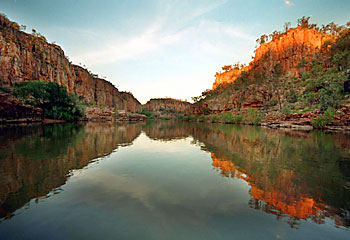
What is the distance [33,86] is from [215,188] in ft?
128

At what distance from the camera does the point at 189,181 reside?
407 centimetres

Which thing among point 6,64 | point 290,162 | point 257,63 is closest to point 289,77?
point 257,63

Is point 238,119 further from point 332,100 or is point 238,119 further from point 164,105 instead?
point 164,105

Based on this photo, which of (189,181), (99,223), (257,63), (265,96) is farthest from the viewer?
(257,63)

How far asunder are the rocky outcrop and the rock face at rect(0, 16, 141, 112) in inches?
499

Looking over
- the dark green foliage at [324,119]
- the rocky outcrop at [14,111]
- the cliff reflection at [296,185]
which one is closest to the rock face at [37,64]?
the rocky outcrop at [14,111]

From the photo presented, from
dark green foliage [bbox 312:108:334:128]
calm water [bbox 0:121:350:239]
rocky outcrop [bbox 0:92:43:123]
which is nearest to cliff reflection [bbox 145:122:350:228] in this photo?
calm water [bbox 0:121:350:239]

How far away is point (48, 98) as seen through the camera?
1251 inches

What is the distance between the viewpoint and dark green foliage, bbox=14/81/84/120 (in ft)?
93.9

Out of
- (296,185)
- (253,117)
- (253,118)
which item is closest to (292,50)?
(253,117)

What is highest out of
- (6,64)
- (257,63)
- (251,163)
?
(257,63)

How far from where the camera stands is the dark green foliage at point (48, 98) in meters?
28.6

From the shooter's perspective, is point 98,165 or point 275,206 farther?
point 98,165

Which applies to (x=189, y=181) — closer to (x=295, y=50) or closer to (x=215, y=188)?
(x=215, y=188)
